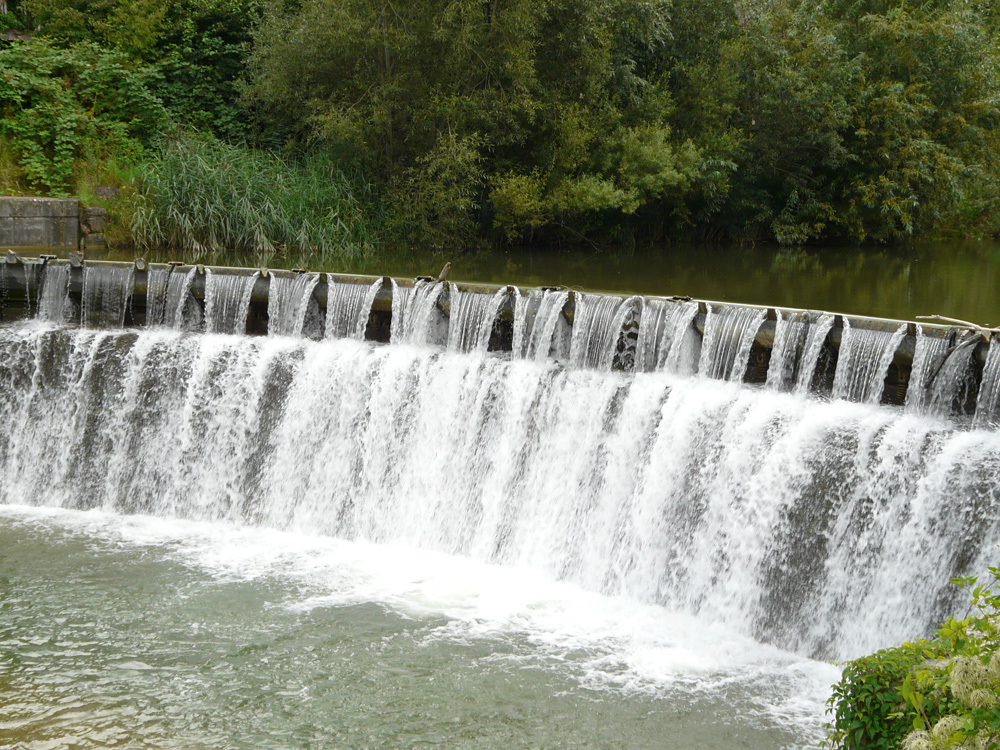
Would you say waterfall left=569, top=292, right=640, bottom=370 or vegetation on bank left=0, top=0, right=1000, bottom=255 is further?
vegetation on bank left=0, top=0, right=1000, bottom=255

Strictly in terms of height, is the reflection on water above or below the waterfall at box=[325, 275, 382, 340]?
above

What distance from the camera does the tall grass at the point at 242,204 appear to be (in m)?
15.7

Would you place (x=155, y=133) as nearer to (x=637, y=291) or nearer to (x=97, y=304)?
(x=97, y=304)

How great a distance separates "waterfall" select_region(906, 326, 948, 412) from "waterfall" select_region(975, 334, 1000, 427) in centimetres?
35

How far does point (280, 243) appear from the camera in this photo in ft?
53.5

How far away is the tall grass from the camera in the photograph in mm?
15695

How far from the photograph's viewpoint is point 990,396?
21.9 ft

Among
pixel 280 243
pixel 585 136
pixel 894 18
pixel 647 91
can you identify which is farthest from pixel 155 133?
pixel 894 18

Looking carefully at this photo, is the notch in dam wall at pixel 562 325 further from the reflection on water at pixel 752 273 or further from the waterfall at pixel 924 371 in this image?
the reflection on water at pixel 752 273

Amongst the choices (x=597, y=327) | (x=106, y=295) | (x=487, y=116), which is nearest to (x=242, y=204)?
(x=487, y=116)

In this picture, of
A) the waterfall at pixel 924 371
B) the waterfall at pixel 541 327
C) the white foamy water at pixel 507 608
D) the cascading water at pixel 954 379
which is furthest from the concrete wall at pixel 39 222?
the cascading water at pixel 954 379

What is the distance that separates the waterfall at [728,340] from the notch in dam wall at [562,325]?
0.04ft

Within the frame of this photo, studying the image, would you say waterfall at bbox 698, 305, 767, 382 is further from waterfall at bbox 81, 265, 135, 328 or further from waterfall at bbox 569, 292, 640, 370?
waterfall at bbox 81, 265, 135, 328

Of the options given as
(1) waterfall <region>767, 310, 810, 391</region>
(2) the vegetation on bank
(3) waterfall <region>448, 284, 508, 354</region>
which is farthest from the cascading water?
(2) the vegetation on bank
